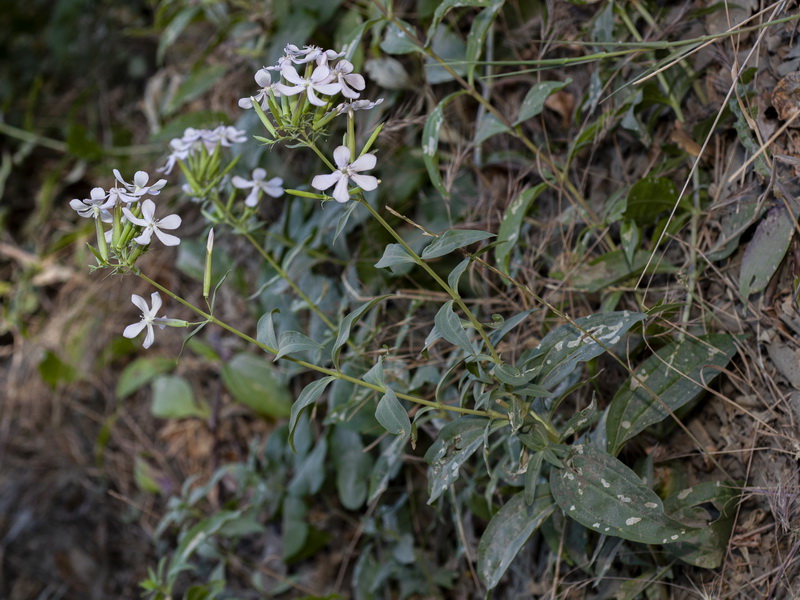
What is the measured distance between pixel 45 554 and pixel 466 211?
1.73 m

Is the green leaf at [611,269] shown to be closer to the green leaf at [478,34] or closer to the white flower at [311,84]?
the green leaf at [478,34]

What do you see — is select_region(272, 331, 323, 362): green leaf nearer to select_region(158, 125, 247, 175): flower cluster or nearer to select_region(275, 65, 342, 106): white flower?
select_region(275, 65, 342, 106): white flower

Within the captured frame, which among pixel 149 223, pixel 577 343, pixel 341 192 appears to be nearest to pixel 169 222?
pixel 149 223

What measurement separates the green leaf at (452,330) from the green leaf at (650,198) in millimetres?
414

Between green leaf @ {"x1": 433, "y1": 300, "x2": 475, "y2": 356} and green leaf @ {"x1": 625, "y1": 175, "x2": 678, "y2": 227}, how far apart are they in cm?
41

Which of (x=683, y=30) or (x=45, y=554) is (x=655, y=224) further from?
(x=45, y=554)

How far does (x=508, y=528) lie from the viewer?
3.40 feet

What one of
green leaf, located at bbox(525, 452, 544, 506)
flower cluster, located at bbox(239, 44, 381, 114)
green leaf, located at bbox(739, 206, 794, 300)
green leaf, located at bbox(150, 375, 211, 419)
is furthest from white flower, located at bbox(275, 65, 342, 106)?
green leaf, located at bbox(150, 375, 211, 419)

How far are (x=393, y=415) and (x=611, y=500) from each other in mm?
308

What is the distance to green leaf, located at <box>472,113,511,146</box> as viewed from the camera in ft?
4.29

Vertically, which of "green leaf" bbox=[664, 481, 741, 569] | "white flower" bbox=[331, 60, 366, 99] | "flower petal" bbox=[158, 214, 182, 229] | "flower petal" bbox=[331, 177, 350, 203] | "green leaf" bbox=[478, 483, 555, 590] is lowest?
"green leaf" bbox=[478, 483, 555, 590]

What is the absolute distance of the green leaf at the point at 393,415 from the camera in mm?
874

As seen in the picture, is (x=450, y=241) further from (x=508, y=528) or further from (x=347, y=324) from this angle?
(x=508, y=528)

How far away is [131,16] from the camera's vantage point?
2.89 m
